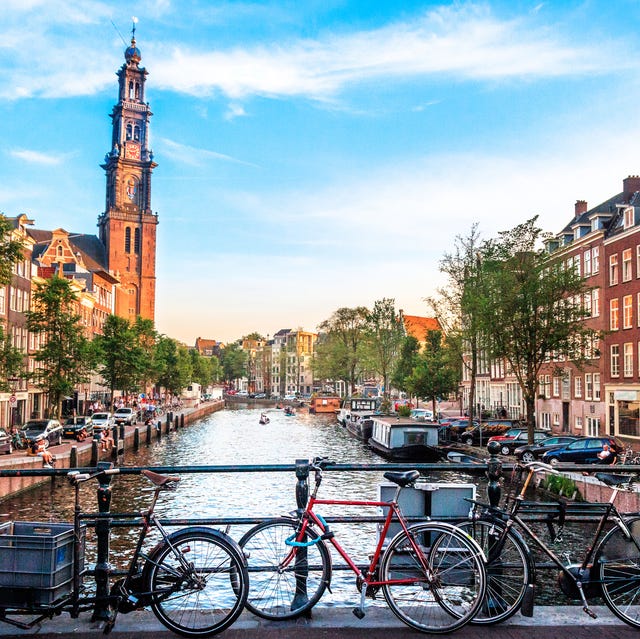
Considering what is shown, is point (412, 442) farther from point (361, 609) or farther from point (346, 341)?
point (346, 341)

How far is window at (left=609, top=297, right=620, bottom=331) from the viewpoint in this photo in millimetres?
49619

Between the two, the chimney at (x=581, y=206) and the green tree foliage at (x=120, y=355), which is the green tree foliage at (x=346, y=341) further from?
the chimney at (x=581, y=206)

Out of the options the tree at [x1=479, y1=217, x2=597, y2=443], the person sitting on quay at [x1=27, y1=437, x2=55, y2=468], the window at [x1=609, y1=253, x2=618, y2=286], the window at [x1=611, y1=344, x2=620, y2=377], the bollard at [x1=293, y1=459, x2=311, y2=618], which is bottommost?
the person sitting on quay at [x1=27, y1=437, x2=55, y2=468]

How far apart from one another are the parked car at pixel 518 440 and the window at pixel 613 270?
11.3 metres

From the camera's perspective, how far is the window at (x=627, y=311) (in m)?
47.6

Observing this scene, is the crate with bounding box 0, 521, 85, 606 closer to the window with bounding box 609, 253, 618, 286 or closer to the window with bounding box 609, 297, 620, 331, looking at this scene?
the window with bounding box 609, 297, 620, 331

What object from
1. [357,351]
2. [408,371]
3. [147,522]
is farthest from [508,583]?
[357,351]

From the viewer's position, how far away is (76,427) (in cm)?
4784

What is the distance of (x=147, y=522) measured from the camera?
633 centimetres

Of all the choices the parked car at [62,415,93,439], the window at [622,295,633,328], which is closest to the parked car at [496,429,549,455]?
the window at [622,295,633,328]

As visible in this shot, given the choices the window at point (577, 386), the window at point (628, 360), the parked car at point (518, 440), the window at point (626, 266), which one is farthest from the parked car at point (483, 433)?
the window at point (626, 266)

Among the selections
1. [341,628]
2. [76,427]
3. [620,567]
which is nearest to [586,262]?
[76,427]

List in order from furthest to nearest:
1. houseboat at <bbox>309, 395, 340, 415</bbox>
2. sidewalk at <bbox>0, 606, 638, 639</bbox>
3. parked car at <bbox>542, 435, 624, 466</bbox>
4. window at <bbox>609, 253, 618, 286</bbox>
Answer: houseboat at <bbox>309, 395, 340, 415</bbox>
window at <bbox>609, 253, 618, 286</bbox>
parked car at <bbox>542, 435, 624, 466</bbox>
sidewalk at <bbox>0, 606, 638, 639</bbox>

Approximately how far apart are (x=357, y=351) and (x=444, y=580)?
10974 centimetres
